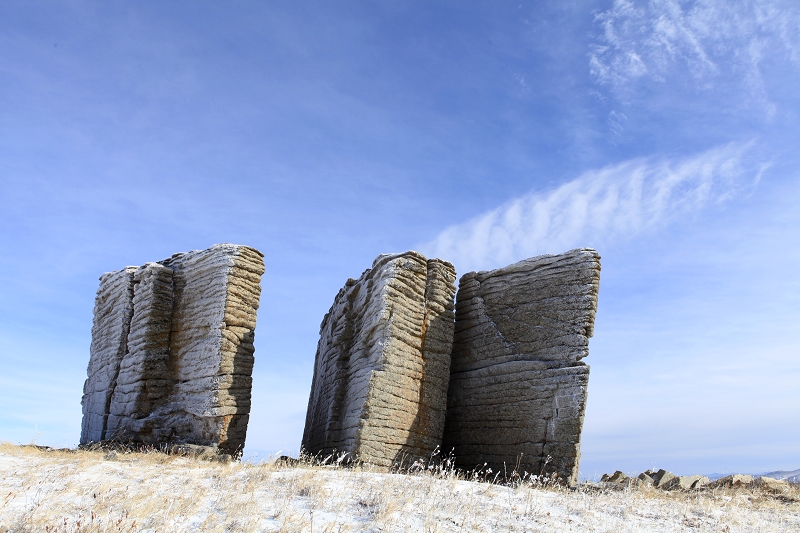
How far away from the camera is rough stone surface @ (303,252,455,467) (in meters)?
11.5

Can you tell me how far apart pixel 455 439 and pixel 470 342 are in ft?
6.07

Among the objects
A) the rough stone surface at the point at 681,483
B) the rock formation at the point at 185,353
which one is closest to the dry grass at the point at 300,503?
the rock formation at the point at 185,353

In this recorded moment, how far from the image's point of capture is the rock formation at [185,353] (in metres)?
12.5

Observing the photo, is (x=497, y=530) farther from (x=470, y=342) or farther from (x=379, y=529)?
(x=470, y=342)

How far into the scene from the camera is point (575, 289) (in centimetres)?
1204

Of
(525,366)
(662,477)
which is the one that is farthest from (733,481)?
(525,366)

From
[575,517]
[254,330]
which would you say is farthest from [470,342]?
[575,517]

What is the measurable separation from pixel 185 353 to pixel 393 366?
431 centimetres

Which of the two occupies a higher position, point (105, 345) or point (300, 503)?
point (105, 345)

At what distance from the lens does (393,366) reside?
38.6ft

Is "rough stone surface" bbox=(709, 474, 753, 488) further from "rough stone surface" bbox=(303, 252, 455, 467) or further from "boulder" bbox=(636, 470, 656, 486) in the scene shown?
"rough stone surface" bbox=(303, 252, 455, 467)

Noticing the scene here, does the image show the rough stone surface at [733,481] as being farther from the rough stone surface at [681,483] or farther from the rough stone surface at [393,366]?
the rough stone surface at [393,366]

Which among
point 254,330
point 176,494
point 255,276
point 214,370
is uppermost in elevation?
point 255,276

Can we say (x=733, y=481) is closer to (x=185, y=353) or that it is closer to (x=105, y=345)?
(x=185, y=353)
